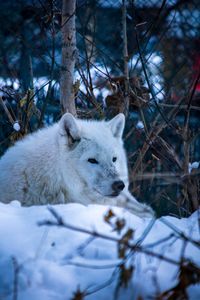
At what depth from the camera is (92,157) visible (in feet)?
14.2

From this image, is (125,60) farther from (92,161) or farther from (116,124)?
(92,161)

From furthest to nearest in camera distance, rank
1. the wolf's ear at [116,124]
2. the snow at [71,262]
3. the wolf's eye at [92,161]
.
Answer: the wolf's ear at [116,124] < the wolf's eye at [92,161] < the snow at [71,262]

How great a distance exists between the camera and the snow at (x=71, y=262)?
234 cm

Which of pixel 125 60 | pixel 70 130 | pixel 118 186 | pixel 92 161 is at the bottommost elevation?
pixel 118 186

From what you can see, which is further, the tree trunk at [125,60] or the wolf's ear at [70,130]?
the tree trunk at [125,60]

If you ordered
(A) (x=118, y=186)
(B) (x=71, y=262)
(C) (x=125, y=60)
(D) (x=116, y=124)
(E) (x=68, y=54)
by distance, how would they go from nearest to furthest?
(B) (x=71, y=262)
(A) (x=118, y=186)
(D) (x=116, y=124)
(E) (x=68, y=54)
(C) (x=125, y=60)

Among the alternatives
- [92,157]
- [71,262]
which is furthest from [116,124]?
[71,262]

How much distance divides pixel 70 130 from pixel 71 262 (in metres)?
2.06

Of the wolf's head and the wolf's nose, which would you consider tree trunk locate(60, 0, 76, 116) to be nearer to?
the wolf's head

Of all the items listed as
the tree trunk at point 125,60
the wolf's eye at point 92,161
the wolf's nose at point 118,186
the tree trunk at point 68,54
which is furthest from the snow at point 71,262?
the tree trunk at point 125,60

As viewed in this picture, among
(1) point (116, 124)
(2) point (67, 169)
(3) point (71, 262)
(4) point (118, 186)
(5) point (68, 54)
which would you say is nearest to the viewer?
(3) point (71, 262)

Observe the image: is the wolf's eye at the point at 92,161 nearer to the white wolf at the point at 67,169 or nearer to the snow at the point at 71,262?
the white wolf at the point at 67,169

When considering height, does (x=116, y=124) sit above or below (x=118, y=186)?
above

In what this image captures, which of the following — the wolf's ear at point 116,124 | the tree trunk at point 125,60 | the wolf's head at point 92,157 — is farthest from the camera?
the tree trunk at point 125,60
